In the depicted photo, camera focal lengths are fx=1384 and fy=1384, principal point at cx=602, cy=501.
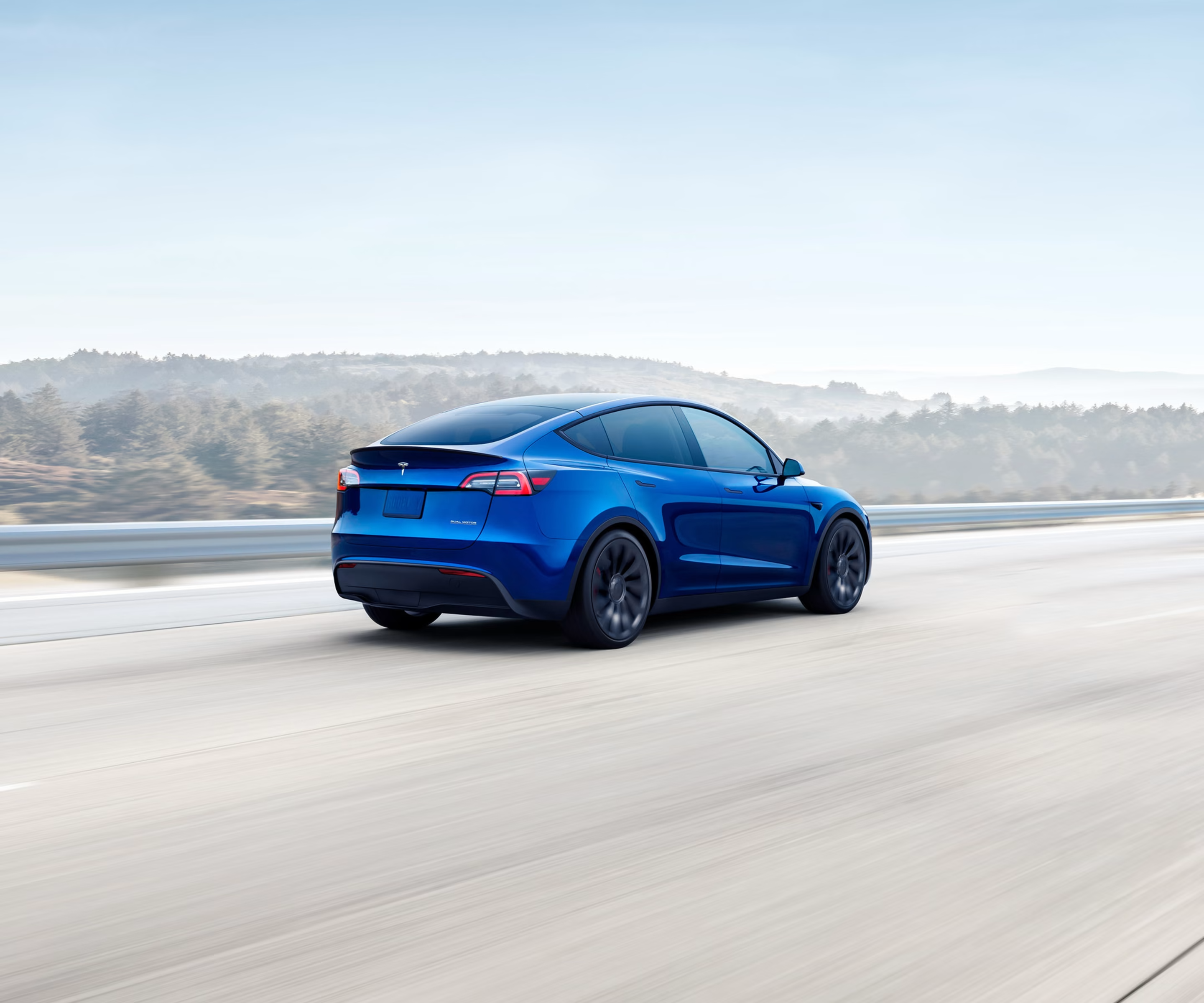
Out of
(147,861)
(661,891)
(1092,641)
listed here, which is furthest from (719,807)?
(1092,641)

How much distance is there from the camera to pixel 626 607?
824 cm

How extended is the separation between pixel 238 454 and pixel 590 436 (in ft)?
40.6

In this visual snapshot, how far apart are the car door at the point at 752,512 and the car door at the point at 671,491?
125mm

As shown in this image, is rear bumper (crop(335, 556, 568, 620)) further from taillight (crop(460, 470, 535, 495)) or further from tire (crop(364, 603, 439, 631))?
tire (crop(364, 603, 439, 631))

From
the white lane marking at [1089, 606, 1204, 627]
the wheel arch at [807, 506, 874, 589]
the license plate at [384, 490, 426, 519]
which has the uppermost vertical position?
the license plate at [384, 490, 426, 519]

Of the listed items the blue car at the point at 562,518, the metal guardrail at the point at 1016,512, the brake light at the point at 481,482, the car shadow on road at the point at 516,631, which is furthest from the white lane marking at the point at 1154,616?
the metal guardrail at the point at 1016,512

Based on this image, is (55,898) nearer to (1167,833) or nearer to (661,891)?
(661,891)

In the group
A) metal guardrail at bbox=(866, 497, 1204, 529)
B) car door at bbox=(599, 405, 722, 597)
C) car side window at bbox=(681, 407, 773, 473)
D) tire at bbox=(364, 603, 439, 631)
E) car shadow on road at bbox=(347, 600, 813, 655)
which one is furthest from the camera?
metal guardrail at bbox=(866, 497, 1204, 529)

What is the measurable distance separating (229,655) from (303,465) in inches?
474

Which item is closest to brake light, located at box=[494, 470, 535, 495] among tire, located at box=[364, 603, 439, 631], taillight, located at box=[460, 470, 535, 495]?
taillight, located at box=[460, 470, 535, 495]

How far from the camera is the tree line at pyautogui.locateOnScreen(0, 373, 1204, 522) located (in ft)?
56.0

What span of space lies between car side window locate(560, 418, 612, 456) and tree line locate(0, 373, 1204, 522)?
5.45 meters

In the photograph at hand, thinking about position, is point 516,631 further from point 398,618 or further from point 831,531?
point 831,531

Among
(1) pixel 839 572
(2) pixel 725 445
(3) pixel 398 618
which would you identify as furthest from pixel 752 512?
(3) pixel 398 618
